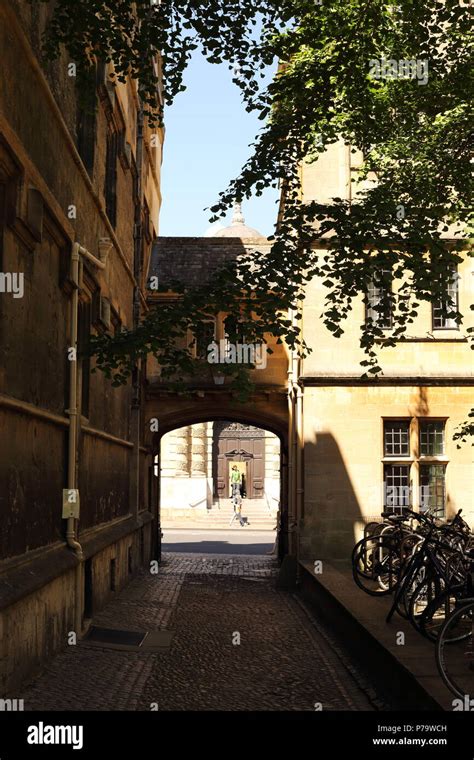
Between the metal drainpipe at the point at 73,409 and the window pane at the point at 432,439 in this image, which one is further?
the window pane at the point at 432,439

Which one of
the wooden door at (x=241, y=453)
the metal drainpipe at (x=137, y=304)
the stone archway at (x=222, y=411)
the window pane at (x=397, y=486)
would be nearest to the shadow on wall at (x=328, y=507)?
the window pane at (x=397, y=486)

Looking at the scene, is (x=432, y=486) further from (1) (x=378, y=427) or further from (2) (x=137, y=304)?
(2) (x=137, y=304)

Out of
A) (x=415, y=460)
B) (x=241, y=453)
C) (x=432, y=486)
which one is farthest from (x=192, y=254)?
(x=241, y=453)

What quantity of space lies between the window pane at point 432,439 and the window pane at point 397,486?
57 centimetres

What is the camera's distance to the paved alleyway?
8.20m

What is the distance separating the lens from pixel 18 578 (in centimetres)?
808

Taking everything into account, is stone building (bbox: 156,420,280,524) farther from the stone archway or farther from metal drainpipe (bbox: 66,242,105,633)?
metal drainpipe (bbox: 66,242,105,633)

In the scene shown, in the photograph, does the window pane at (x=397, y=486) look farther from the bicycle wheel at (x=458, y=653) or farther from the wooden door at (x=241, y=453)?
the wooden door at (x=241, y=453)

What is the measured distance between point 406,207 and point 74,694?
20.2 ft

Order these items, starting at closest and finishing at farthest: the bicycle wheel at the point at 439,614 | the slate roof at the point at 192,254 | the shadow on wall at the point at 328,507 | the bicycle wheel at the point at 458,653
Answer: the bicycle wheel at the point at 458,653 → the bicycle wheel at the point at 439,614 → the shadow on wall at the point at 328,507 → the slate roof at the point at 192,254

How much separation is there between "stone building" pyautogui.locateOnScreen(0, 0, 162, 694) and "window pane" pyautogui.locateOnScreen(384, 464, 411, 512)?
6148 mm

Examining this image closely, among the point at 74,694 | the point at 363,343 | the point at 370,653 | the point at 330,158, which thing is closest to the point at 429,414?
the point at 330,158

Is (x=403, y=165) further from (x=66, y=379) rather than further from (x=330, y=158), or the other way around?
(x=330, y=158)

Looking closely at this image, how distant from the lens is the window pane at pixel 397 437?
20422mm
